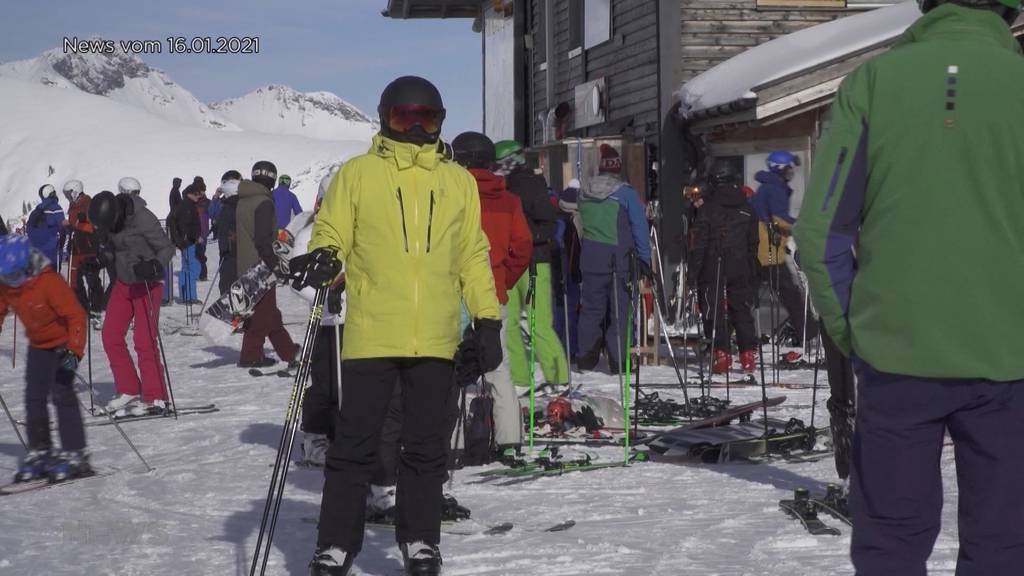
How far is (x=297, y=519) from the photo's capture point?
6.43 meters

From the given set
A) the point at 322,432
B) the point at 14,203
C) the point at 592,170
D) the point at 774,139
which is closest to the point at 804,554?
the point at 322,432

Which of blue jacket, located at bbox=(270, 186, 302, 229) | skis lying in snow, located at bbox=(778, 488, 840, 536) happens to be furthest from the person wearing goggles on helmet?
blue jacket, located at bbox=(270, 186, 302, 229)

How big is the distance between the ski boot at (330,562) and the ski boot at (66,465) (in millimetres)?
3319

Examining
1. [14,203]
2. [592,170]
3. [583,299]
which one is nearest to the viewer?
[583,299]

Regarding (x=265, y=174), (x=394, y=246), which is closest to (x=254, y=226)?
(x=265, y=174)

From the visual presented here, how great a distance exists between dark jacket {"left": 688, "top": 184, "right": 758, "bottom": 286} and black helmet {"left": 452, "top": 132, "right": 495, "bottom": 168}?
4822 mm

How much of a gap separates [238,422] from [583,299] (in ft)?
10.7

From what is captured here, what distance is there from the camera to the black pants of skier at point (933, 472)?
3.09 meters

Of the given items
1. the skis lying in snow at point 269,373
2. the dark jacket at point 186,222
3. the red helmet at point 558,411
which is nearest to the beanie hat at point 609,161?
the red helmet at point 558,411

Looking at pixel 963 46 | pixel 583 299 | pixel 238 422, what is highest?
pixel 963 46

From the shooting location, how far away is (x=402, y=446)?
5035 millimetres

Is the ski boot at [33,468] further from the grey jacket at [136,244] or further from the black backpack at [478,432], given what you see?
the grey jacket at [136,244]

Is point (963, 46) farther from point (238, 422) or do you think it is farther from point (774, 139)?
point (774, 139)

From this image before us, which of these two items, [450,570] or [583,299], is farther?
[583,299]
